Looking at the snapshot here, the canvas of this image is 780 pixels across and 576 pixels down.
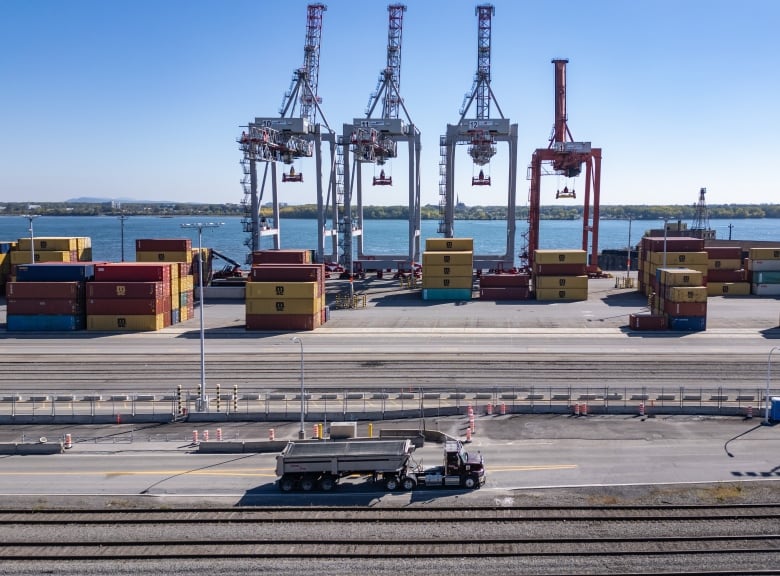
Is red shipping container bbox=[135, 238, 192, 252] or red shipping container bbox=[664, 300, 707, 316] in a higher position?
red shipping container bbox=[135, 238, 192, 252]

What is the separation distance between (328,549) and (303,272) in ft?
116

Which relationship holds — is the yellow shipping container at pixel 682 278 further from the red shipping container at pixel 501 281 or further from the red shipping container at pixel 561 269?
the red shipping container at pixel 501 281

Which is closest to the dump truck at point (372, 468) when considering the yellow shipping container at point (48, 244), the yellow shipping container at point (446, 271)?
the yellow shipping container at point (446, 271)

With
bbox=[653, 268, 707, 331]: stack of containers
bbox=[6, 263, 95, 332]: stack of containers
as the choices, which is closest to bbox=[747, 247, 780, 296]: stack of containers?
bbox=[653, 268, 707, 331]: stack of containers

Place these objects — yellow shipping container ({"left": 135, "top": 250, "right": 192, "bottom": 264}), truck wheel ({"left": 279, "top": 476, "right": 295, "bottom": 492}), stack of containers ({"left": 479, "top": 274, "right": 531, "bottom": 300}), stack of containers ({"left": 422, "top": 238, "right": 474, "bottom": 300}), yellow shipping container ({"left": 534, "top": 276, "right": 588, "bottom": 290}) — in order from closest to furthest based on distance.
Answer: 1. truck wheel ({"left": 279, "top": 476, "right": 295, "bottom": 492})
2. yellow shipping container ({"left": 534, "top": 276, "right": 588, "bottom": 290})
3. yellow shipping container ({"left": 135, "top": 250, "right": 192, "bottom": 264})
4. stack of containers ({"left": 422, "top": 238, "right": 474, "bottom": 300})
5. stack of containers ({"left": 479, "top": 274, "right": 531, "bottom": 300})

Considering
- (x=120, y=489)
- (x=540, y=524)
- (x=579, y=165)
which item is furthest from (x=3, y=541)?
(x=579, y=165)

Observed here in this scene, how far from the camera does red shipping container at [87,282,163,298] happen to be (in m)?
50.6

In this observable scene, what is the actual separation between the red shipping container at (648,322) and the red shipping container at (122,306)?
106 ft

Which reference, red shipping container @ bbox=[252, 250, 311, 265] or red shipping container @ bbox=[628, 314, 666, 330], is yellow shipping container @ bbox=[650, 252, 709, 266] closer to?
red shipping container @ bbox=[628, 314, 666, 330]

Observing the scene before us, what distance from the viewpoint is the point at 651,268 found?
63906 millimetres

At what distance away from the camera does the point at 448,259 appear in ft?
212

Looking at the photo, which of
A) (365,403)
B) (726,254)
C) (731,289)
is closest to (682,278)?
(731,289)

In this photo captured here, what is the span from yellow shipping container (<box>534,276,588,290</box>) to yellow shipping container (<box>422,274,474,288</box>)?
20.2ft

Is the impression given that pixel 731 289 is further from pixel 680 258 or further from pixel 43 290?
pixel 43 290
